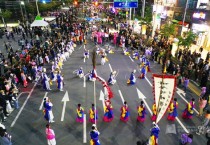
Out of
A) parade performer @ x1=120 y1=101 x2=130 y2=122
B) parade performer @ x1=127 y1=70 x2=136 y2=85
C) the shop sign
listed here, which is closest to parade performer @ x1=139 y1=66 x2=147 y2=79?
parade performer @ x1=127 y1=70 x2=136 y2=85

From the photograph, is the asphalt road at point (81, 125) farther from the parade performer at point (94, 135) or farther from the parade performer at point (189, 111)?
the parade performer at point (94, 135)

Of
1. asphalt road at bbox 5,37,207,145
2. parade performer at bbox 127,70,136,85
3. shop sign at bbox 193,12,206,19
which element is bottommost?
asphalt road at bbox 5,37,207,145

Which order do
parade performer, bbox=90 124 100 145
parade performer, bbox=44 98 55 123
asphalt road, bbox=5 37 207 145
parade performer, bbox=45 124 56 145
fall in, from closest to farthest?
parade performer, bbox=90 124 100 145 → parade performer, bbox=45 124 56 145 → asphalt road, bbox=5 37 207 145 → parade performer, bbox=44 98 55 123

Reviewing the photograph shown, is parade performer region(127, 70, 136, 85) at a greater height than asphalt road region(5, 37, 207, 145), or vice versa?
parade performer region(127, 70, 136, 85)

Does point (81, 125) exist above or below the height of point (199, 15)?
below

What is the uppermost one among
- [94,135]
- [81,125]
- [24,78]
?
[94,135]

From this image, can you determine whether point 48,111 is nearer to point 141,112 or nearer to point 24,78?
point 141,112

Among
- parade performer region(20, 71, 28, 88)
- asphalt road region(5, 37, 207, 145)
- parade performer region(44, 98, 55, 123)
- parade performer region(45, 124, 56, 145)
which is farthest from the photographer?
parade performer region(20, 71, 28, 88)

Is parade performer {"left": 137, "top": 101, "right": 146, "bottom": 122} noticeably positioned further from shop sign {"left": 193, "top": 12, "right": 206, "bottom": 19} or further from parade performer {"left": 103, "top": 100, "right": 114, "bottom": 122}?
shop sign {"left": 193, "top": 12, "right": 206, "bottom": 19}

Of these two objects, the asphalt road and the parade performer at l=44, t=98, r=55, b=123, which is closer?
the asphalt road

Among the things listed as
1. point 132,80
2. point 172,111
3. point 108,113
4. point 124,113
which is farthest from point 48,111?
point 132,80

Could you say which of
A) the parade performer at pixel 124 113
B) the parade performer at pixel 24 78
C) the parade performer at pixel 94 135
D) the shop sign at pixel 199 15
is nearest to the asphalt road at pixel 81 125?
the parade performer at pixel 124 113

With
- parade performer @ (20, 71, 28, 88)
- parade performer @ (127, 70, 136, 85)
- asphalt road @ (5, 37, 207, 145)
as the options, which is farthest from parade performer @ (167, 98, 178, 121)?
parade performer @ (20, 71, 28, 88)

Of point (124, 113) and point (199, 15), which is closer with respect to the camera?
point (124, 113)
